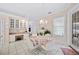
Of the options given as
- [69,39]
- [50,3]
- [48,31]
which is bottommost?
[69,39]

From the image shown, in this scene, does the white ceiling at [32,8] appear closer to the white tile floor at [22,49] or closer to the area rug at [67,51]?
the white tile floor at [22,49]

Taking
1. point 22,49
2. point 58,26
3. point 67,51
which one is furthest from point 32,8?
point 67,51

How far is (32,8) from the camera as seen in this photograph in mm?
2490

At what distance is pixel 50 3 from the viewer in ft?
8.05

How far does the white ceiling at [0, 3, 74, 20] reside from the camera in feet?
8.07

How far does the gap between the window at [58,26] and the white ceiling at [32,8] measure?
20cm

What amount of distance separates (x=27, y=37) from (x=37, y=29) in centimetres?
26

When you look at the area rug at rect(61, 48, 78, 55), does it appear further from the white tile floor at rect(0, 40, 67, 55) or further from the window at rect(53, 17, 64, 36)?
the window at rect(53, 17, 64, 36)

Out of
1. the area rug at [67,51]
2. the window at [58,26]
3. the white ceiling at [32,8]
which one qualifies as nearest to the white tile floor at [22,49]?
the area rug at [67,51]

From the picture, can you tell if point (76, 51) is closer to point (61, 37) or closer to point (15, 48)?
point (61, 37)

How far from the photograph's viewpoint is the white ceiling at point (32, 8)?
2459 millimetres

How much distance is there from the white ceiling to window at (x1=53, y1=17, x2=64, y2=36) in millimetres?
200

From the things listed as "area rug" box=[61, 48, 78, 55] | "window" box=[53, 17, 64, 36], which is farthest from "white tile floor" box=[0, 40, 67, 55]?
"window" box=[53, 17, 64, 36]

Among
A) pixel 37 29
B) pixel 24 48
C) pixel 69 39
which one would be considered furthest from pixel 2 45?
pixel 69 39
